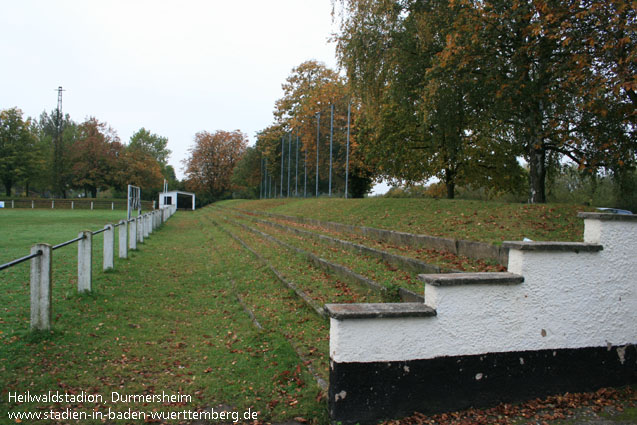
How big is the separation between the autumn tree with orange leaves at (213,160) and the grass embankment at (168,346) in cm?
5726

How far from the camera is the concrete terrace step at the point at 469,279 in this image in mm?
3162

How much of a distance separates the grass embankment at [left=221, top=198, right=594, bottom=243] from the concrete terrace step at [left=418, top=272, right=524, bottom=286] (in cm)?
283

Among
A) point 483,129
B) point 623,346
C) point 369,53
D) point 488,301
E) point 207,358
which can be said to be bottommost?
point 207,358

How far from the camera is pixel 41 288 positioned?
15.1 feet

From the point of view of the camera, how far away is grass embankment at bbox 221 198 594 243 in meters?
6.51

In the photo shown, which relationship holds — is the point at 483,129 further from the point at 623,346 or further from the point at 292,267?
the point at 623,346

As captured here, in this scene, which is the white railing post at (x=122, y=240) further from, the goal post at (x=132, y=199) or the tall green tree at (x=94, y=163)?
the tall green tree at (x=94, y=163)

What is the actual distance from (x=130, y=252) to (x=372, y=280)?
878 centimetres

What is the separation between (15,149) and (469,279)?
60421mm

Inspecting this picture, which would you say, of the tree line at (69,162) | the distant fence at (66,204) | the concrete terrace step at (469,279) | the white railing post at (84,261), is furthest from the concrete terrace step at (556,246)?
the tree line at (69,162)

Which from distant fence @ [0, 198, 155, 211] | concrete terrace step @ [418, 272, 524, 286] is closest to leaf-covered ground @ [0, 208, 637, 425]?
concrete terrace step @ [418, 272, 524, 286]

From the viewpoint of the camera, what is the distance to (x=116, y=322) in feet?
18.1

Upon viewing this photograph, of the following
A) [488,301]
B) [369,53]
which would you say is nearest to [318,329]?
[488,301]

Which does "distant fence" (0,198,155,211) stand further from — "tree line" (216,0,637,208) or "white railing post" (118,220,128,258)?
"tree line" (216,0,637,208)
